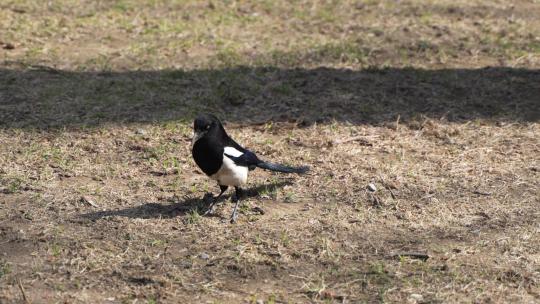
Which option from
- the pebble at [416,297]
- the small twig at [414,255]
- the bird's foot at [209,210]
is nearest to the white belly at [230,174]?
the bird's foot at [209,210]

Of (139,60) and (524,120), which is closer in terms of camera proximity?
(524,120)

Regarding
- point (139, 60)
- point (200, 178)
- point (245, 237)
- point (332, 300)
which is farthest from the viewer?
point (139, 60)

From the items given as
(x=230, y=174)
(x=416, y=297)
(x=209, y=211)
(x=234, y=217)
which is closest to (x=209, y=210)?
(x=209, y=211)

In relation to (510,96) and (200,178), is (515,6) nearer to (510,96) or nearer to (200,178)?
(510,96)

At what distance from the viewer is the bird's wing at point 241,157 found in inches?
224

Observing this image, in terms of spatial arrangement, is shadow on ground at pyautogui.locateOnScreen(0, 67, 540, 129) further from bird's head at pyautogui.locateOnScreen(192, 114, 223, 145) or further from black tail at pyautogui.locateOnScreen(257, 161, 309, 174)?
bird's head at pyautogui.locateOnScreen(192, 114, 223, 145)

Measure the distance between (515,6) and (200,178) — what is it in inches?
238

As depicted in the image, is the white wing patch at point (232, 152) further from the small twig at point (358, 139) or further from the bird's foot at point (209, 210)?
the small twig at point (358, 139)

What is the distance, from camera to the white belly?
18.5 feet

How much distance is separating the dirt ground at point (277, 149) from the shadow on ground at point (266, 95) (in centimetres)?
3

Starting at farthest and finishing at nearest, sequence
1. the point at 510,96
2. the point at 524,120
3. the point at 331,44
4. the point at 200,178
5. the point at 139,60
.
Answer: the point at 331,44 < the point at 139,60 < the point at 510,96 < the point at 524,120 < the point at 200,178

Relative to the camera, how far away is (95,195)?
19.7 ft

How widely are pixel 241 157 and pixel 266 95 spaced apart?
2330mm

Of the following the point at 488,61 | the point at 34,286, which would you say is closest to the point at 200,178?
the point at 34,286
